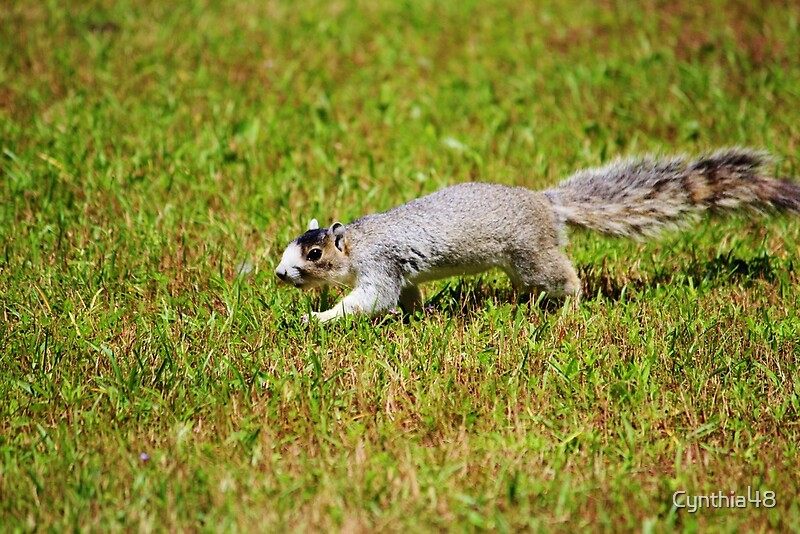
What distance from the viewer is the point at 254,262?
226 inches

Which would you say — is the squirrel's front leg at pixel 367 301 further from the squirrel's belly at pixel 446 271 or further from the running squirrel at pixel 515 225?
the squirrel's belly at pixel 446 271

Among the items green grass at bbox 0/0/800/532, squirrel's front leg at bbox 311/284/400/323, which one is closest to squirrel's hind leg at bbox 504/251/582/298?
green grass at bbox 0/0/800/532

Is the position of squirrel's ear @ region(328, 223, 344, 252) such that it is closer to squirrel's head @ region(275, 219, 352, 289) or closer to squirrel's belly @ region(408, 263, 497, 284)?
squirrel's head @ region(275, 219, 352, 289)

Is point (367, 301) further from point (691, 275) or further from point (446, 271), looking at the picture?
point (691, 275)

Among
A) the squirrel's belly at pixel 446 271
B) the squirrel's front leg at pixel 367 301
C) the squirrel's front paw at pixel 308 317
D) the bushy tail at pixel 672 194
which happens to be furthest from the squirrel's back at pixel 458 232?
the squirrel's front paw at pixel 308 317

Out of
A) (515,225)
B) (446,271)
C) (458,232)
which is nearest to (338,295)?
(446,271)

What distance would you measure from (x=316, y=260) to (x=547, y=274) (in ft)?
4.32

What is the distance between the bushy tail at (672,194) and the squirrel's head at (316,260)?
1.30m

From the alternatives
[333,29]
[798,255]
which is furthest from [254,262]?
[333,29]

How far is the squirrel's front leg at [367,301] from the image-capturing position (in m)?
5.12

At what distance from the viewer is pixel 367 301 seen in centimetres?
518

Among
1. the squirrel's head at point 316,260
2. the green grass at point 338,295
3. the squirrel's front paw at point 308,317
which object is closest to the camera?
the green grass at point 338,295

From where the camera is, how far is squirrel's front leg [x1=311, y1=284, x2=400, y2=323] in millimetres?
5121

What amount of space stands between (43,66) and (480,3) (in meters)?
4.37
